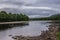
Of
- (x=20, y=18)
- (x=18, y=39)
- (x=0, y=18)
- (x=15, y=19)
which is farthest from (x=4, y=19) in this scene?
(x=18, y=39)

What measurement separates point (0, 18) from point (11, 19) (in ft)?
53.4

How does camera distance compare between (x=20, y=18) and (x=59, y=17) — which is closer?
(x=20, y=18)

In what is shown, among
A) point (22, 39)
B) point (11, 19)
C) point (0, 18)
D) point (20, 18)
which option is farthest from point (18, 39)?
point (20, 18)

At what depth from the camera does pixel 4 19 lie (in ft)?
341

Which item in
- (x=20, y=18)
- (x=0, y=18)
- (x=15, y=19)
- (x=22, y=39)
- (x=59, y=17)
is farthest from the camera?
(x=59, y=17)

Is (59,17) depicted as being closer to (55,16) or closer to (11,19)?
(55,16)

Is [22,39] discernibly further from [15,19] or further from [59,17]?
[59,17]

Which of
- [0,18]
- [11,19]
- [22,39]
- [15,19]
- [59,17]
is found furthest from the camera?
[59,17]

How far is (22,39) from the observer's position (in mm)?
34500

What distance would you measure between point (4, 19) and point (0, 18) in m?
3.94

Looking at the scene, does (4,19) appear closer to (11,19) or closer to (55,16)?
(11,19)

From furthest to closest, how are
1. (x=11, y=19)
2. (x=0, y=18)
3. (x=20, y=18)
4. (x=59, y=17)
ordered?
(x=59, y=17) < (x=20, y=18) < (x=11, y=19) < (x=0, y=18)

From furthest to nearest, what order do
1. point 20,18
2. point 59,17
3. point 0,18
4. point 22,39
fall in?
1. point 59,17
2. point 20,18
3. point 0,18
4. point 22,39

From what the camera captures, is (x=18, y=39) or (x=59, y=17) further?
(x=59, y=17)
